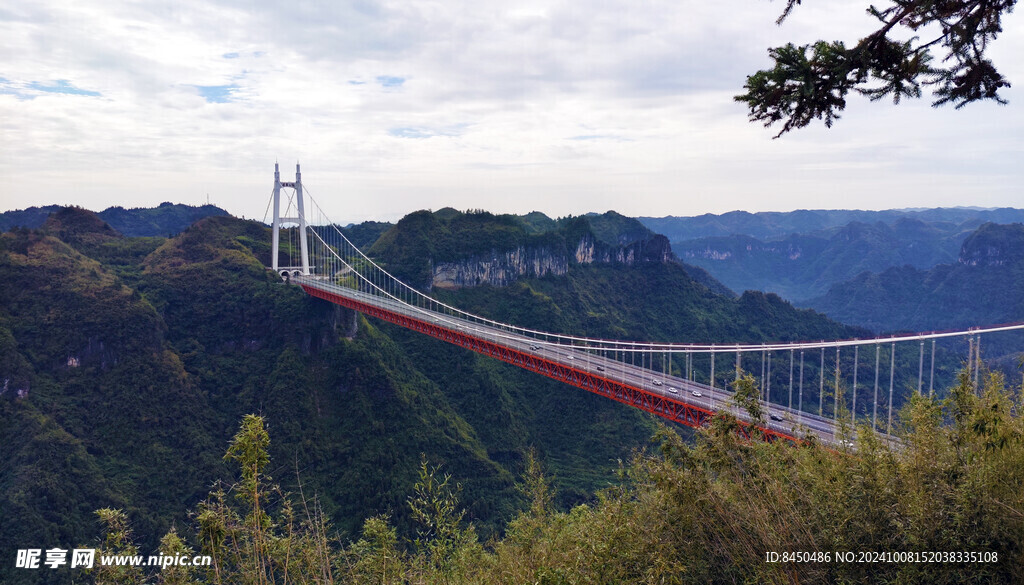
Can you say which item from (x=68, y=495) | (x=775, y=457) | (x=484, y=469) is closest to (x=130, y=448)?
(x=68, y=495)

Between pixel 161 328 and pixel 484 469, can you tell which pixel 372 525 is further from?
pixel 161 328

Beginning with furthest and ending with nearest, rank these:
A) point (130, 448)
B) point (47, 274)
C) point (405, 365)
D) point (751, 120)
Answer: point (405, 365) → point (47, 274) → point (130, 448) → point (751, 120)

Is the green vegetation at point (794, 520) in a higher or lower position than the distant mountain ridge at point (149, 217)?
lower

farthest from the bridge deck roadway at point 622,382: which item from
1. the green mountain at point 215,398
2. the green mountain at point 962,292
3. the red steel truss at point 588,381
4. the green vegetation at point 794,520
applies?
the green mountain at point 962,292

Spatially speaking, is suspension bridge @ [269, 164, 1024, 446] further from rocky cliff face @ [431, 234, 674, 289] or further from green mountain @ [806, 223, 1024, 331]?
green mountain @ [806, 223, 1024, 331]

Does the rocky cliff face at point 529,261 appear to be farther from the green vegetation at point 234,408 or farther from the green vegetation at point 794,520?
the green vegetation at point 794,520

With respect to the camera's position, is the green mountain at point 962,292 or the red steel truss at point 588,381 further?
the green mountain at point 962,292

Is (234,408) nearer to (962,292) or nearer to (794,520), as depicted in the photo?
(794,520)
